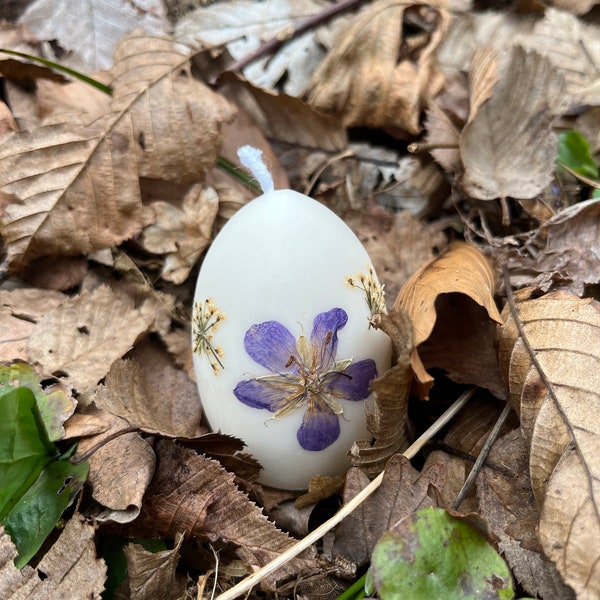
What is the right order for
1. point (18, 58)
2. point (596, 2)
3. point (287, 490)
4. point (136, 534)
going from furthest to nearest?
point (596, 2)
point (18, 58)
point (287, 490)
point (136, 534)

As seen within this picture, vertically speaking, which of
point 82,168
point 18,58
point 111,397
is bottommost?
point 111,397

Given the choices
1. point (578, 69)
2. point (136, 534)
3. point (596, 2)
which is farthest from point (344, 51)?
point (136, 534)

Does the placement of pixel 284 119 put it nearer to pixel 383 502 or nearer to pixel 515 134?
pixel 515 134

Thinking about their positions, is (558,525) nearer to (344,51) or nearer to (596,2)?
(344,51)

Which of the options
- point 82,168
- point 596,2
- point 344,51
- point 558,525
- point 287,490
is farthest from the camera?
point 596,2

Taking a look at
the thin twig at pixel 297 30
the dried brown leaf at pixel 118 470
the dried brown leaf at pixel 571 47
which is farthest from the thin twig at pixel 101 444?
the dried brown leaf at pixel 571 47

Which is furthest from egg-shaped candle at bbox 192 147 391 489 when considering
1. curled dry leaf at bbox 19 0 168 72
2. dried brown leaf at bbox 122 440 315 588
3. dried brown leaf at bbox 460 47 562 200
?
curled dry leaf at bbox 19 0 168 72
